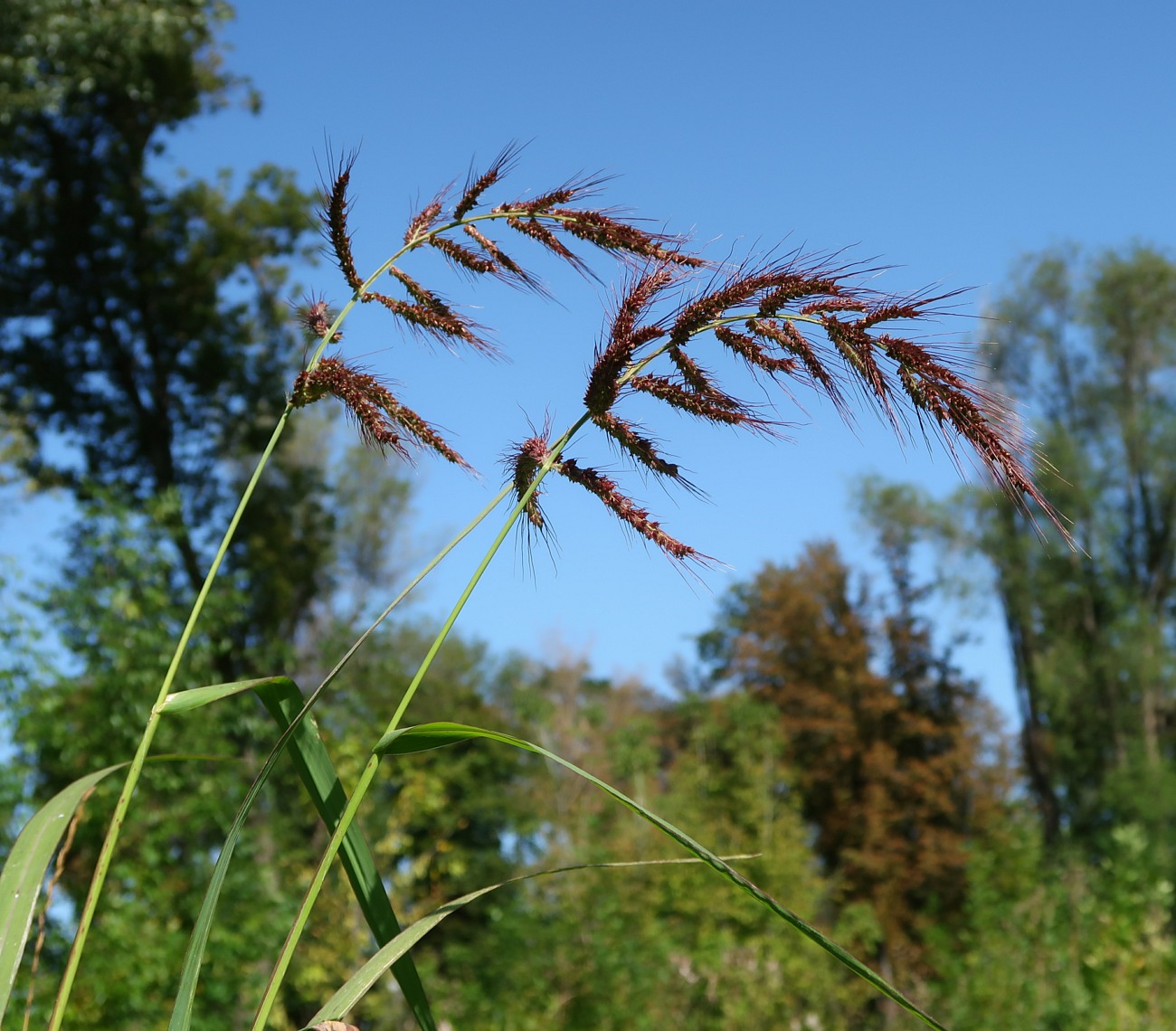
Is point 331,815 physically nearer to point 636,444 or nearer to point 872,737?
point 636,444

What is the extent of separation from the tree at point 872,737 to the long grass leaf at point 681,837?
1784cm

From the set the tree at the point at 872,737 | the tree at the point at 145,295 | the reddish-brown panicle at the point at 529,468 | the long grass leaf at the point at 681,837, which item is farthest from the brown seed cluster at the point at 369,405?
the tree at the point at 872,737

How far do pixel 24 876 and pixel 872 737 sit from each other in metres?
20.6

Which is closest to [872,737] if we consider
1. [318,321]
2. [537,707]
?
[537,707]

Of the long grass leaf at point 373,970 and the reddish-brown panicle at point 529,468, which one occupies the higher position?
the reddish-brown panicle at point 529,468

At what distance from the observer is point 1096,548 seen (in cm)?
2005

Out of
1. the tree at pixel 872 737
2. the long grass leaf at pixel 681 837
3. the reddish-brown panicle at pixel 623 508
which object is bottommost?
the long grass leaf at pixel 681 837

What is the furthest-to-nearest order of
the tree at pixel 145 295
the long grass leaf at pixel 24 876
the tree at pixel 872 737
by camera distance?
the tree at pixel 872 737, the tree at pixel 145 295, the long grass leaf at pixel 24 876

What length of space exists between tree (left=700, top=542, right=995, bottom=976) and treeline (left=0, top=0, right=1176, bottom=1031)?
8cm

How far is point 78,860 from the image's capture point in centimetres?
997

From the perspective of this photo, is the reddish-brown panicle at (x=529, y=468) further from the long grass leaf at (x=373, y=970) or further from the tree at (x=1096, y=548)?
the tree at (x=1096, y=548)

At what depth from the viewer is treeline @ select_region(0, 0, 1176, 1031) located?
6516 millimetres

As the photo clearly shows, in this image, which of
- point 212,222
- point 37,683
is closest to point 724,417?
point 37,683

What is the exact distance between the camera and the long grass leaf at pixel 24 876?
1093 millimetres
